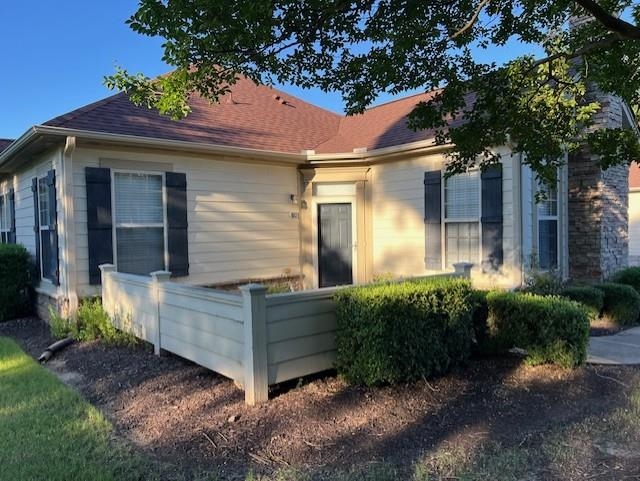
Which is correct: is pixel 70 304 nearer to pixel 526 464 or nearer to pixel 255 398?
pixel 255 398

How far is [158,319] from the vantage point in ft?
18.5

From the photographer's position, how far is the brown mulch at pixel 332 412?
324 cm

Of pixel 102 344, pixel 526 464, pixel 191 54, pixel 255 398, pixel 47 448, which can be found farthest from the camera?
pixel 102 344

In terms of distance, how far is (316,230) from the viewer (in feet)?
32.4

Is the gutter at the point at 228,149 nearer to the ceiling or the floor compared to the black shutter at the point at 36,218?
nearer to the ceiling

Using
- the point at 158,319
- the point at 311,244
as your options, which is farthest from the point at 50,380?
the point at 311,244

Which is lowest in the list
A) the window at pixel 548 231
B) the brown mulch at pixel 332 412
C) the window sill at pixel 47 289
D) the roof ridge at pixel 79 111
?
the brown mulch at pixel 332 412

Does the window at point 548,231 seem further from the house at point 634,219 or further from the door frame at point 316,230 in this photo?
the house at point 634,219

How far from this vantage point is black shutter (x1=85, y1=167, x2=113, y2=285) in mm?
7039

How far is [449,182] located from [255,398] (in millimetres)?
5647

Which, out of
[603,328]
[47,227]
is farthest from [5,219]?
[603,328]

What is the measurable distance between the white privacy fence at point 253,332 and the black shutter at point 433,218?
4.32m

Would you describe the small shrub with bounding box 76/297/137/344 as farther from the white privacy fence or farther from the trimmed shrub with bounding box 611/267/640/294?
the trimmed shrub with bounding box 611/267/640/294

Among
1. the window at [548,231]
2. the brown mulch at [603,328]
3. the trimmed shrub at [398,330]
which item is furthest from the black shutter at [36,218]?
the brown mulch at [603,328]
